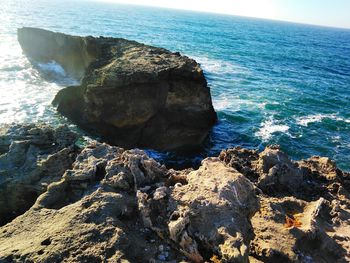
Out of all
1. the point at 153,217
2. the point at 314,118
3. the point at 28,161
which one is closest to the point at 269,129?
the point at 314,118

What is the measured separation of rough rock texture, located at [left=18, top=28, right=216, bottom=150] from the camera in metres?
24.4

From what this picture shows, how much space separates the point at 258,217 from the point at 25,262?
21.2 ft

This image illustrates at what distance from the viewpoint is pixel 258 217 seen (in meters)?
10.8

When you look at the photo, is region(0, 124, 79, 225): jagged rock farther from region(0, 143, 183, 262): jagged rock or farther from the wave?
Result: the wave

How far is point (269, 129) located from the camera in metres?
30.7

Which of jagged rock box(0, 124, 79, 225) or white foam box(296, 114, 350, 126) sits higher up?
jagged rock box(0, 124, 79, 225)

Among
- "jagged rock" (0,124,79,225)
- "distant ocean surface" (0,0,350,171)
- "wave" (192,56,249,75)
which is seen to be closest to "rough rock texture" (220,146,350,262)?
"jagged rock" (0,124,79,225)

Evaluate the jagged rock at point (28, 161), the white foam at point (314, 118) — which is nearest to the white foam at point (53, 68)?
the white foam at point (314, 118)

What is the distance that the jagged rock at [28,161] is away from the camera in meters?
11.8

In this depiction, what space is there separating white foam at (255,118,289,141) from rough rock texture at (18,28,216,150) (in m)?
4.50

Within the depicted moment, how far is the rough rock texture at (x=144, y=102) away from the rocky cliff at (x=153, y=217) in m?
11.3

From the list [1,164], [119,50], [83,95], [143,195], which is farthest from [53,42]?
[143,195]

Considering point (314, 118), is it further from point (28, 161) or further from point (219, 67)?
point (28, 161)

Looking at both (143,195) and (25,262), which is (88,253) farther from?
(143,195)
